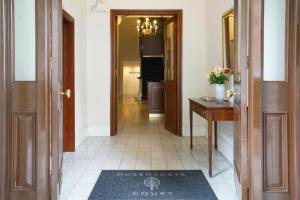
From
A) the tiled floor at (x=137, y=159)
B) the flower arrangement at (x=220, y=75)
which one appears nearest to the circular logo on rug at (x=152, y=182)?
the tiled floor at (x=137, y=159)

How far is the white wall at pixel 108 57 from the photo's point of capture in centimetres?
643

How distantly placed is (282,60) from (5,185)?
2432mm

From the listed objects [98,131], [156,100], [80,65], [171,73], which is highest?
[80,65]

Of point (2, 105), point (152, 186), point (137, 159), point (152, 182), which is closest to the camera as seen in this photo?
point (2, 105)

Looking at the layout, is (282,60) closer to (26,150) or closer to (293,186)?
(293,186)

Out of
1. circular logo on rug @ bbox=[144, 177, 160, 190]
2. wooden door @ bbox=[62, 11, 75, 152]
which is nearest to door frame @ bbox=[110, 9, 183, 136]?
wooden door @ bbox=[62, 11, 75, 152]

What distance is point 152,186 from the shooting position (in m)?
3.39

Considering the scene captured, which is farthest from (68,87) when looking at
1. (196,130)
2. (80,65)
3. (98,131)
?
(196,130)

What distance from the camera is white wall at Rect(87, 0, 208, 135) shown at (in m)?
6.43

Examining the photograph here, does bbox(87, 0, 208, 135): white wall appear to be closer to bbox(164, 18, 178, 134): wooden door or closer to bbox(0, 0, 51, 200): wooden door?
bbox(164, 18, 178, 134): wooden door

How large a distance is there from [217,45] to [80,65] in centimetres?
244

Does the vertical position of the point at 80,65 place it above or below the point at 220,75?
above

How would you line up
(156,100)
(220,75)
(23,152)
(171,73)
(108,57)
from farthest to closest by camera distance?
(156,100), (171,73), (108,57), (220,75), (23,152)

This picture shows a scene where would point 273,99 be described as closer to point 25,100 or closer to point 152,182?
point 152,182
